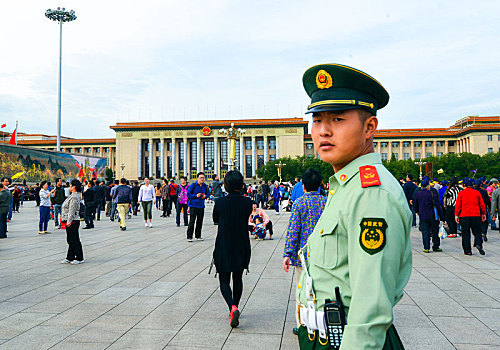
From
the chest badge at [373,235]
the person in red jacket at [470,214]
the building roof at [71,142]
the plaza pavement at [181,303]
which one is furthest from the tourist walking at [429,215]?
the building roof at [71,142]

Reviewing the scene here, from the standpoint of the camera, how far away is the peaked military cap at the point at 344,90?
1603 mm

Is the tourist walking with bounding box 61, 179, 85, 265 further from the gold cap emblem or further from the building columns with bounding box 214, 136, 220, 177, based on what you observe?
the building columns with bounding box 214, 136, 220, 177

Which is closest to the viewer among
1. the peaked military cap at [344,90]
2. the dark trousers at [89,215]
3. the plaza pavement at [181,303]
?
the peaked military cap at [344,90]

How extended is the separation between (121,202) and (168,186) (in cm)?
607

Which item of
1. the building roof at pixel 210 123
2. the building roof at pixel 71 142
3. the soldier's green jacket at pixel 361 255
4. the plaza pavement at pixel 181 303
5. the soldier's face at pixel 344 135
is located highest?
the building roof at pixel 210 123

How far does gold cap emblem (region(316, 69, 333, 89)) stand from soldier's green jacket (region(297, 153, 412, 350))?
365 millimetres

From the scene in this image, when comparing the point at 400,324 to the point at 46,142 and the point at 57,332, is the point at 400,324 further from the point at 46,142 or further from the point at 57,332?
the point at 46,142

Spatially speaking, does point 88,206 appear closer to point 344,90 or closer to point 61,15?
point 344,90

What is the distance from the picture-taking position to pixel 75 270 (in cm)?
738

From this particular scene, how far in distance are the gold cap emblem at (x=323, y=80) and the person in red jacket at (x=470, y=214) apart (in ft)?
28.6

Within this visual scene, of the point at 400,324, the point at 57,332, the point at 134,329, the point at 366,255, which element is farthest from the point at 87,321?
the point at 366,255

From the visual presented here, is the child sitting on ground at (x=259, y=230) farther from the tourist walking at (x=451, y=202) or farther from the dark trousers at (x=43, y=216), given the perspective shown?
the dark trousers at (x=43, y=216)

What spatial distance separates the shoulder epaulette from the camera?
139 centimetres

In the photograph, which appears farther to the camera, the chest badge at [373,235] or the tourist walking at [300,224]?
the tourist walking at [300,224]
